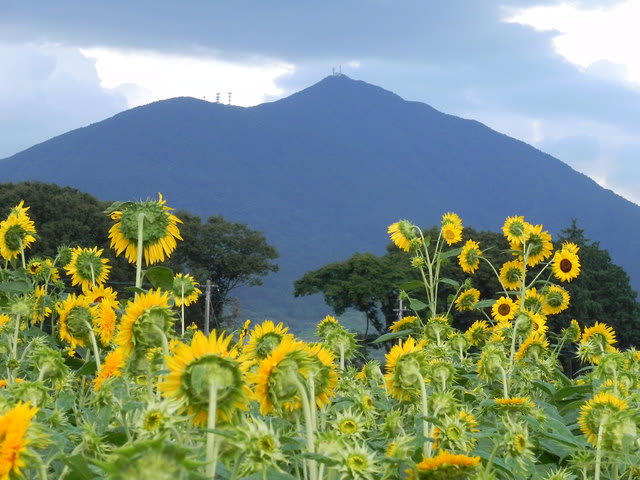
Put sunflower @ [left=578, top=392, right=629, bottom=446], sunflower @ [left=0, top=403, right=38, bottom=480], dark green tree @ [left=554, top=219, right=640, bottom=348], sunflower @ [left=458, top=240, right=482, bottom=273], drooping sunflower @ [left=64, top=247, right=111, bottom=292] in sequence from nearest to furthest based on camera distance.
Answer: sunflower @ [left=0, top=403, right=38, bottom=480]
sunflower @ [left=578, top=392, right=629, bottom=446]
drooping sunflower @ [left=64, top=247, right=111, bottom=292]
sunflower @ [left=458, top=240, right=482, bottom=273]
dark green tree @ [left=554, top=219, right=640, bottom=348]

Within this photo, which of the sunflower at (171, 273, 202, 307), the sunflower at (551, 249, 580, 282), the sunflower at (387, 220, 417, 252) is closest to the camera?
the sunflower at (171, 273, 202, 307)

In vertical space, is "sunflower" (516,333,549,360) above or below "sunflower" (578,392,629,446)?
above

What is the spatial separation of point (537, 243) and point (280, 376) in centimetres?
454

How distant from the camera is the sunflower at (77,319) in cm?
331

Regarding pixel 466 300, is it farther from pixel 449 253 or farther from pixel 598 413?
pixel 598 413

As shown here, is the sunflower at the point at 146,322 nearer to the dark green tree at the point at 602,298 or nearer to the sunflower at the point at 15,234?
the sunflower at the point at 15,234

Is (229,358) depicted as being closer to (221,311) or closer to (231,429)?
(231,429)

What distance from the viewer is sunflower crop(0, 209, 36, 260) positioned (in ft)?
15.9

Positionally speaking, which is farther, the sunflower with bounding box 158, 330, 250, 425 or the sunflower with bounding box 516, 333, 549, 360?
the sunflower with bounding box 516, 333, 549, 360

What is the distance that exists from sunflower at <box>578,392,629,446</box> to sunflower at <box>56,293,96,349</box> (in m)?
1.88

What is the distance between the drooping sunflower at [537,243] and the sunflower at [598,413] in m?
3.51

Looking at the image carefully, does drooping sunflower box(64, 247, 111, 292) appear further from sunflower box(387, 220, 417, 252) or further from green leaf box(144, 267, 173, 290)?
green leaf box(144, 267, 173, 290)

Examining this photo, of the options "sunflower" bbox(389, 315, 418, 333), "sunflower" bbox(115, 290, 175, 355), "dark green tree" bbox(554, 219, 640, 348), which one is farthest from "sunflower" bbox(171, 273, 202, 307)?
"dark green tree" bbox(554, 219, 640, 348)

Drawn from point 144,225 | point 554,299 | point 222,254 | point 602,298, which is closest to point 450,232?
point 554,299
